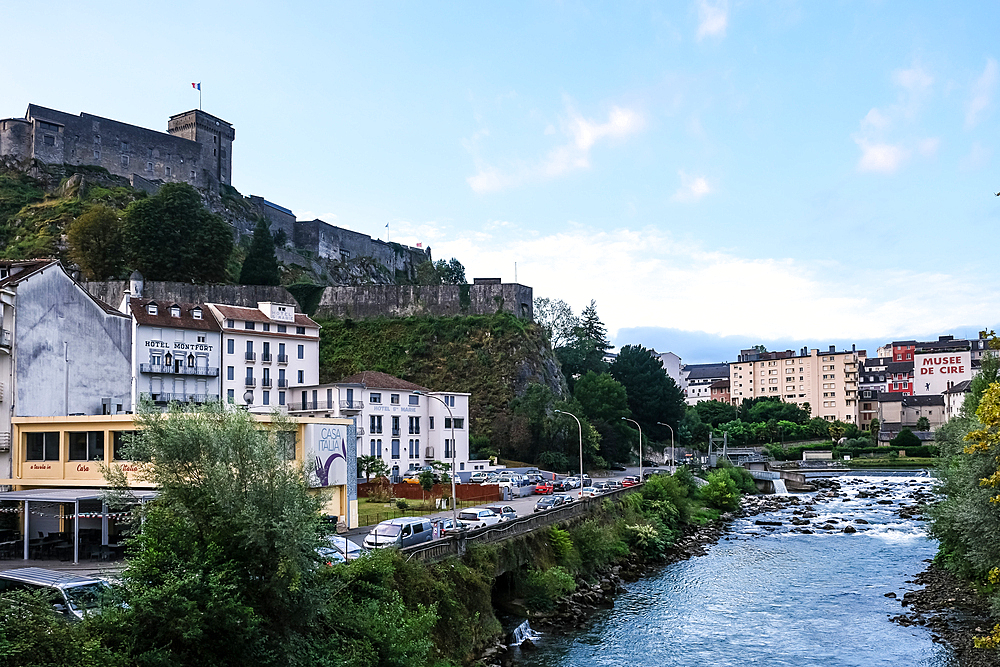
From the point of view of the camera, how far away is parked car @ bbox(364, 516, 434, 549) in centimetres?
3250

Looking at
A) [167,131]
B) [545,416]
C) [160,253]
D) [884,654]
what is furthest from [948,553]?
[167,131]

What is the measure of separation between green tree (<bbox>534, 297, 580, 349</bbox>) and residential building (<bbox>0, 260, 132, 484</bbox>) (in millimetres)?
83899

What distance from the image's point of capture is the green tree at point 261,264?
312 feet

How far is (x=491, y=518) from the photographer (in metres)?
42.7

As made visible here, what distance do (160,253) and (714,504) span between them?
60.6 meters

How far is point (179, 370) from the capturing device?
6400 cm

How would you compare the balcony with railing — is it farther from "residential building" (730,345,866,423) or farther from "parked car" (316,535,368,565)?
"residential building" (730,345,866,423)

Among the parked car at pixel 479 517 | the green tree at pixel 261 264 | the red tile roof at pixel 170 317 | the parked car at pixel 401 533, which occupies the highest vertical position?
the green tree at pixel 261 264

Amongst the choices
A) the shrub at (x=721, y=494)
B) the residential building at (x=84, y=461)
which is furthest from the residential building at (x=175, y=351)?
the shrub at (x=721, y=494)

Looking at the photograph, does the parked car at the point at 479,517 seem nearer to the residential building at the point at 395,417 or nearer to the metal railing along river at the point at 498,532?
the metal railing along river at the point at 498,532

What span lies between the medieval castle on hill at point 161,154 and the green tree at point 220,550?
96922 millimetres

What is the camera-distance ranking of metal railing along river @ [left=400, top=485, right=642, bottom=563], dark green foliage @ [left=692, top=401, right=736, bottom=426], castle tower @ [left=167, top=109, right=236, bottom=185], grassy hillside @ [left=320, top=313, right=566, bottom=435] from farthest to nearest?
dark green foliage @ [left=692, top=401, right=736, bottom=426] < castle tower @ [left=167, top=109, right=236, bottom=185] < grassy hillside @ [left=320, top=313, right=566, bottom=435] < metal railing along river @ [left=400, top=485, right=642, bottom=563]

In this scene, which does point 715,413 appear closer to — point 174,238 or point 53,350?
point 174,238

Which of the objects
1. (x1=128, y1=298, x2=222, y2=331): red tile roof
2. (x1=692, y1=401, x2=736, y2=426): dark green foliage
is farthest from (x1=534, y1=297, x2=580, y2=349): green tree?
(x1=128, y1=298, x2=222, y2=331): red tile roof
